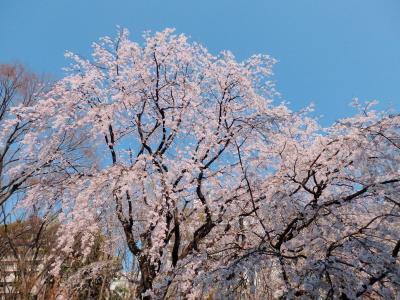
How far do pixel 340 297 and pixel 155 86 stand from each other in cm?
500

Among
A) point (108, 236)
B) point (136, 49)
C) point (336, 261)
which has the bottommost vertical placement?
point (336, 261)

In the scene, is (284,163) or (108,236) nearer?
(284,163)

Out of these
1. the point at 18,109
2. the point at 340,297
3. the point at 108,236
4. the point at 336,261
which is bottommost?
the point at 340,297

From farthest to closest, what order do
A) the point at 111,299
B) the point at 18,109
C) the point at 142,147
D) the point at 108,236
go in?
the point at 111,299, the point at 108,236, the point at 142,147, the point at 18,109

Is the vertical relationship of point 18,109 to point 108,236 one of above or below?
above

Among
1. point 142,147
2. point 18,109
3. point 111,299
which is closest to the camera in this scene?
point 18,109

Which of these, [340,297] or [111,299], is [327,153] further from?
[111,299]

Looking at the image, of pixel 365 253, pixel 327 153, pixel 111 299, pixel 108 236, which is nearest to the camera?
pixel 365 253

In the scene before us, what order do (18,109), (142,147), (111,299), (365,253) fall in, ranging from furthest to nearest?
(111,299) < (142,147) < (18,109) < (365,253)

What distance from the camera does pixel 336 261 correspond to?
3.51 metres

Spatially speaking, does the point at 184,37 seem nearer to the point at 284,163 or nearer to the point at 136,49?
the point at 136,49

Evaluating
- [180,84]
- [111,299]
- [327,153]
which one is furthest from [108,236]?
[327,153]

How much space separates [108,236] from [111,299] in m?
1.67

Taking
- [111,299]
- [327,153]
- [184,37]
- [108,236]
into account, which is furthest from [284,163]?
[111,299]
